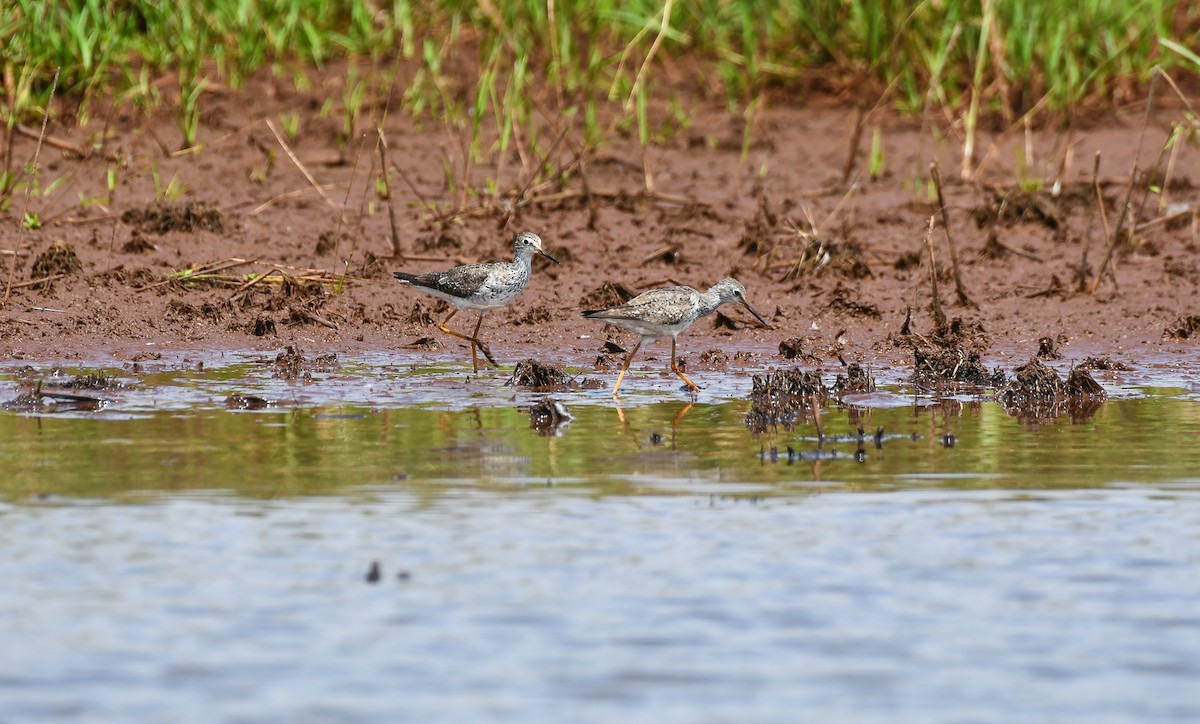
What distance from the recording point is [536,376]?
929cm

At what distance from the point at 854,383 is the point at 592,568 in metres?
3.81

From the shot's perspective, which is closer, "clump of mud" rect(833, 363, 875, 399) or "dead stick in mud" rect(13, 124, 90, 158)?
"clump of mud" rect(833, 363, 875, 399)

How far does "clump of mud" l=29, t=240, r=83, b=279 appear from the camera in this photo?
11.1m

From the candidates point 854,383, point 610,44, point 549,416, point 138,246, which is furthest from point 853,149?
point 549,416

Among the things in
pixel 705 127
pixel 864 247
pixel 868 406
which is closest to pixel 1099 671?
pixel 868 406

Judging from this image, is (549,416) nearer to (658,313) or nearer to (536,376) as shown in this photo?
(536,376)

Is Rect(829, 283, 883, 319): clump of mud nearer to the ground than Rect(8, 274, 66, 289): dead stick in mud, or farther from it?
nearer to the ground

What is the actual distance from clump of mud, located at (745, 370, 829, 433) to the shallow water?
17 cm

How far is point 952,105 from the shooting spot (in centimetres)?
1363

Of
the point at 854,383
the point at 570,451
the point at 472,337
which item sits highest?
the point at 472,337

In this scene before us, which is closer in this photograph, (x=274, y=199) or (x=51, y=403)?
(x=51, y=403)

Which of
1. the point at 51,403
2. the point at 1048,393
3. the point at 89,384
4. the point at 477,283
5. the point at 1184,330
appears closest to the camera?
the point at 51,403

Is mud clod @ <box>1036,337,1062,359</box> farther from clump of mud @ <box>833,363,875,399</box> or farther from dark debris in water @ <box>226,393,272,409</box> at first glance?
dark debris in water @ <box>226,393,272,409</box>

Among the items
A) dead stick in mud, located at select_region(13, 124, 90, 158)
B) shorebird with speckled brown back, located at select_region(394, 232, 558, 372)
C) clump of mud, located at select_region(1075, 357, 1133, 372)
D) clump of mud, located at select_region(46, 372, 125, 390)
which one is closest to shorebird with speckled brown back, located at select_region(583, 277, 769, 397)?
shorebird with speckled brown back, located at select_region(394, 232, 558, 372)
